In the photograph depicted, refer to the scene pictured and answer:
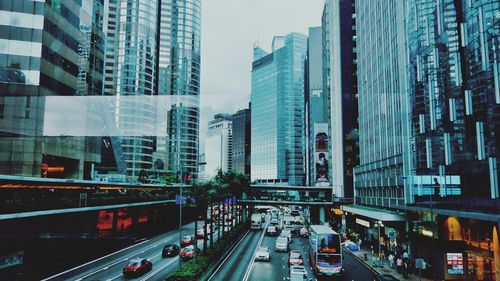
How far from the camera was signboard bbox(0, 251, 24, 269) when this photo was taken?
22.2 metres

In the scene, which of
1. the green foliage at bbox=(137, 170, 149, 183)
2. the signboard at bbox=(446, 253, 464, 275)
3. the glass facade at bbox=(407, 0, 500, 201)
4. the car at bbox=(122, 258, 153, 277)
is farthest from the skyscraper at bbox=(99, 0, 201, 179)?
the signboard at bbox=(446, 253, 464, 275)

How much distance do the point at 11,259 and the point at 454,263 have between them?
27.3 metres

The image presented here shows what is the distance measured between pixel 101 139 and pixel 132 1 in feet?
253

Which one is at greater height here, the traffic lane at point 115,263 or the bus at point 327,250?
the bus at point 327,250

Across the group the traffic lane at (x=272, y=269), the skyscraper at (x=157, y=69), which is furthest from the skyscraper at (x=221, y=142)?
the traffic lane at (x=272, y=269)

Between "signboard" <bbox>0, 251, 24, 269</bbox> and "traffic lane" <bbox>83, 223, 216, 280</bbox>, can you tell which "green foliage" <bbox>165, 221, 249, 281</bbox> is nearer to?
"traffic lane" <bbox>83, 223, 216, 280</bbox>

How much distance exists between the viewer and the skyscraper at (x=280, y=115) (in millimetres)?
151750

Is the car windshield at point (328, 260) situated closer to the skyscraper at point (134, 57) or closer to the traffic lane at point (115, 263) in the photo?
the traffic lane at point (115, 263)

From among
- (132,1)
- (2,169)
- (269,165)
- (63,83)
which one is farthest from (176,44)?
(2,169)

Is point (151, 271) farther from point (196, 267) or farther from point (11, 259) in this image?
point (11, 259)

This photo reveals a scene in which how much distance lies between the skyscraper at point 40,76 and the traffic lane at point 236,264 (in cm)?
1386

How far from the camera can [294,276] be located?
19891 mm

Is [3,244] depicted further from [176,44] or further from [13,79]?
[176,44]

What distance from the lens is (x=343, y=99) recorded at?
66.1 metres
